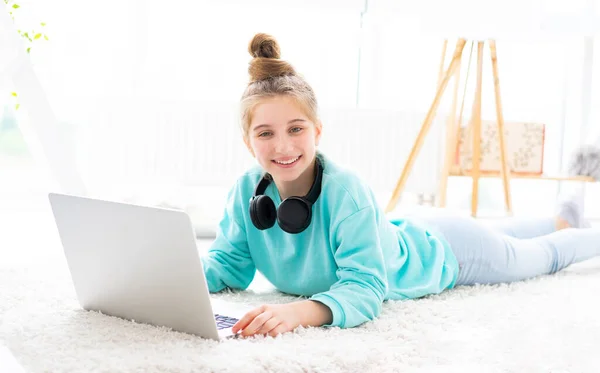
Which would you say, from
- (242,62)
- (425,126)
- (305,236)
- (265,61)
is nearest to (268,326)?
(305,236)

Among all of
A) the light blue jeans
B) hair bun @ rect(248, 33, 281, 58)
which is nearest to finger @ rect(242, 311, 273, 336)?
hair bun @ rect(248, 33, 281, 58)

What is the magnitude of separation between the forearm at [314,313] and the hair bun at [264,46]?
1.90 feet

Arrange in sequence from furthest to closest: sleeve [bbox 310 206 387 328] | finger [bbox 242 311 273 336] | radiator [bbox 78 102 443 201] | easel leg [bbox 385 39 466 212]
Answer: radiator [bbox 78 102 443 201] < easel leg [bbox 385 39 466 212] < sleeve [bbox 310 206 387 328] < finger [bbox 242 311 273 336]

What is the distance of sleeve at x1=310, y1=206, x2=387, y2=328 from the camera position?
134 centimetres

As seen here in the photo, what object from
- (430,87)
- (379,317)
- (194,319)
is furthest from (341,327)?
(430,87)

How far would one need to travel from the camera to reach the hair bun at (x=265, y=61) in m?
1.46

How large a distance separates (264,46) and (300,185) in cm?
33

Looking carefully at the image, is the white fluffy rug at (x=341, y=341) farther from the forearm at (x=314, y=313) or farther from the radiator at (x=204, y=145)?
the radiator at (x=204, y=145)

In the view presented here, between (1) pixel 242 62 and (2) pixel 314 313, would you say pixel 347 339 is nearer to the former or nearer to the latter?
(2) pixel 314 313

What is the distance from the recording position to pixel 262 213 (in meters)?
1.46

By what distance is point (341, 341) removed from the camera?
118cm

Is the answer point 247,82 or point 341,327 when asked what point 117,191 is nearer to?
point 247,82

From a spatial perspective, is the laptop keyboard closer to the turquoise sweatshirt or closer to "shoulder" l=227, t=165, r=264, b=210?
the turquoise sweatshirt

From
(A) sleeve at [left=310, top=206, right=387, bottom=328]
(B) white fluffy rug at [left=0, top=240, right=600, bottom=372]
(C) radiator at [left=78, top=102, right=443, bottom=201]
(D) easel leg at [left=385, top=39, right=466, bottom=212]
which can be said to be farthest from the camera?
(C) radiator at [left=78, top=102, right=443, bottom=201]
